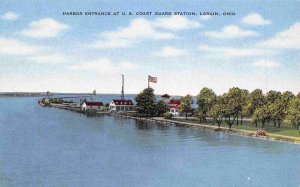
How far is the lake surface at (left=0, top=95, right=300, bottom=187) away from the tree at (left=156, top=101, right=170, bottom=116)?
32211 millimetres

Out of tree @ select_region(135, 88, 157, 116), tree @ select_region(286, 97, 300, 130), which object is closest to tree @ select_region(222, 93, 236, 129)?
tree @ select_region(286, 97, 300, 130)

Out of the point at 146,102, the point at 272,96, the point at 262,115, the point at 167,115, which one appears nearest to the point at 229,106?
the point at 262,115

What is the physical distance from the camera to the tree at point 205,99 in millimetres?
83000

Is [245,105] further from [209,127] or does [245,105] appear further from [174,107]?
Answer: [174,107]

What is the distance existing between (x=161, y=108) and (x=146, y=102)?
5.37 metres

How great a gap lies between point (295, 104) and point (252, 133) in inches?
353

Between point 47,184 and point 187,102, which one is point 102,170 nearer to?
point 47,184

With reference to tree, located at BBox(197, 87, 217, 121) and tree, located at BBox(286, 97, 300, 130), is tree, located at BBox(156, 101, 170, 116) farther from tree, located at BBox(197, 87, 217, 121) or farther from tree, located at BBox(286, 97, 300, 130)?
tree, located at BBox(286, 97, 300, 130)

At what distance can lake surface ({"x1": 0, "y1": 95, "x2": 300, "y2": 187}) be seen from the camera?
3709 cm

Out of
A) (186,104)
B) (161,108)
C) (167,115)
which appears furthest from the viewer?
(161,108)

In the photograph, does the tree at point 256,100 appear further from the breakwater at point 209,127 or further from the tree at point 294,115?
the tree at point 294,115

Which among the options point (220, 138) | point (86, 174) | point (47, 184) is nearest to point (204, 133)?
A: point (220, 138)

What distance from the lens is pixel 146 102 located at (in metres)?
98.2

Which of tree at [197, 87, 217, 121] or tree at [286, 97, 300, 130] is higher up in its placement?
tree at [197, 87, 217, 121]
